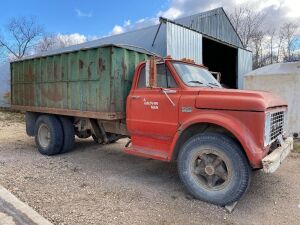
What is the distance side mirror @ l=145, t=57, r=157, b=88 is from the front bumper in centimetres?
211

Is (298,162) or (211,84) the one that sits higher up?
(211,84)

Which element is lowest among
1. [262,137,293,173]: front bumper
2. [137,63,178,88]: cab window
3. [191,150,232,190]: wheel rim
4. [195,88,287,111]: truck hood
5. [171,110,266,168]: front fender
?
[191,150,232,190]: wheel rim

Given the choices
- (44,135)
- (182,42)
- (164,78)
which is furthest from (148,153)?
(182,42)

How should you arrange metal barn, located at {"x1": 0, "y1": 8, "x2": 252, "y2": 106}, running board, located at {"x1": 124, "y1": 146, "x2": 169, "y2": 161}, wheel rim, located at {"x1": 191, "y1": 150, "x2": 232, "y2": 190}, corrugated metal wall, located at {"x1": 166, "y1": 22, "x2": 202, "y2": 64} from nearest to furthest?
wheel rim, located at {"x1": 191, "y1": 150, "x2": 232, "y2": 190}
running board, located at {"x1": 124, "y1": 146, "x2": 169, "y2": 161}
corrugated metal wall, located at {"x1": 166, "y1": 22, "x2": 202, "y2": 64}
metal barn, located at {"x1": 0, "y1": 8, "x2": 252, "y2": 106}

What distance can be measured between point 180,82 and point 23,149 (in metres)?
5.44

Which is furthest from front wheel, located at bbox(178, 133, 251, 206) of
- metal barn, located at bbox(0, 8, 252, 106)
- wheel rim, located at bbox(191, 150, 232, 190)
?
metal barn, located at bbox(0, 8, 252, 106)

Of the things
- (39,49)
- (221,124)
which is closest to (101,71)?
(221,124)

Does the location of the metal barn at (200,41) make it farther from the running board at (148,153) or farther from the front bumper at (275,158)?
the front bumper at (275,158)

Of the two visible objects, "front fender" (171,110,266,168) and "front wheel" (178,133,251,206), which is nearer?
"front fender" (171,110,266,168)

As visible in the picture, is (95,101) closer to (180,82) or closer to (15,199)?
(180,82)

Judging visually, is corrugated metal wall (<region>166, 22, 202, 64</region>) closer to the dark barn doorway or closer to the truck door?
the dark barn doorway

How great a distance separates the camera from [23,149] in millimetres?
8477

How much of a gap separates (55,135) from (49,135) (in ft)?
0.88

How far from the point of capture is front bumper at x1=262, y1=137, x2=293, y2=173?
4.17 meters
